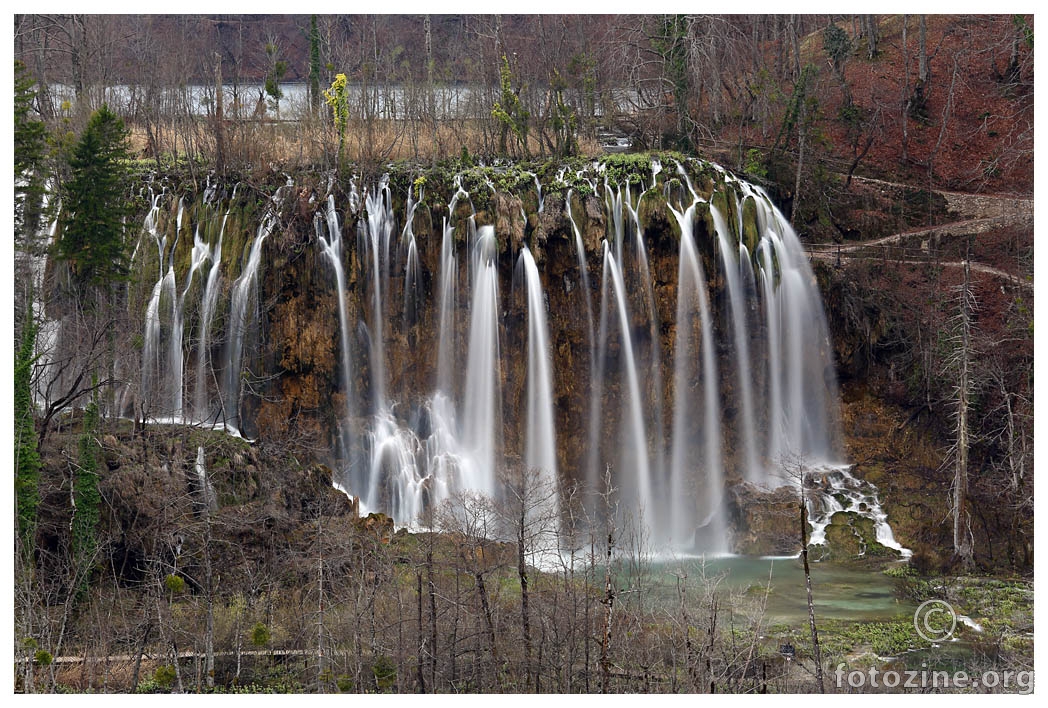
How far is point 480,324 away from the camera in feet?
93.9

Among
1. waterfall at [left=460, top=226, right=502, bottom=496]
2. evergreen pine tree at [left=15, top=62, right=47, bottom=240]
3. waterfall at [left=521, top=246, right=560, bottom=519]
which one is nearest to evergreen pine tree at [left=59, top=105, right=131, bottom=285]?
evergreen pine tree at [left=15, top=62, right=47, bottom=240]

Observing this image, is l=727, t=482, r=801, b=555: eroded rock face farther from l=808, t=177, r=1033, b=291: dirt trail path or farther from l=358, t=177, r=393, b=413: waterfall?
l=358, t=177, r=393, b=413: waterfall

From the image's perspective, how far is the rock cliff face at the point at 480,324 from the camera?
28.3 m

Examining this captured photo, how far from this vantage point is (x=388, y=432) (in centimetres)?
2844

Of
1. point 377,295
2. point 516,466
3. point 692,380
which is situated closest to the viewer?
point 516,466

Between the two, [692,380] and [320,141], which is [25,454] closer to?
[320,141]

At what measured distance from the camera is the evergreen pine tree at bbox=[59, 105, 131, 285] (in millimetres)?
24719

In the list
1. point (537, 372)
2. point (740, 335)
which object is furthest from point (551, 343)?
point (740, 335)

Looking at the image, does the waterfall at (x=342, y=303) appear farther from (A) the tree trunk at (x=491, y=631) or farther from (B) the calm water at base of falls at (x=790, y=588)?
(A) the tree trunk at (x=491, y=631)

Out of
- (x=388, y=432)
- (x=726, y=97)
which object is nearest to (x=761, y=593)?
(x=388, y=432)
